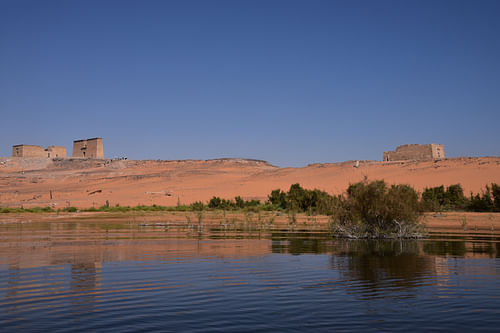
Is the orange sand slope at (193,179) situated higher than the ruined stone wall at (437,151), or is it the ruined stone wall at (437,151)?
the ruined stone wall at (437,151)

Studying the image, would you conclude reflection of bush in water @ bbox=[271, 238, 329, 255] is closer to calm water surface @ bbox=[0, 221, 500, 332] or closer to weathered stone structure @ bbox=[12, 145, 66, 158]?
calm water surface @ bbox=[0, 221, 500, 332]

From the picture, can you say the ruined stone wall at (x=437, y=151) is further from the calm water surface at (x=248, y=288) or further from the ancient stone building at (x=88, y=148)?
the ancient stone building at (x=88, y=148)

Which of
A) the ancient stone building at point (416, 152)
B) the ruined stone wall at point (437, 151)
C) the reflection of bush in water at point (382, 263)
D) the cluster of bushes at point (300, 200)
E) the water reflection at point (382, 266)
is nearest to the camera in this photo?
the water reflection at point (382, 266)

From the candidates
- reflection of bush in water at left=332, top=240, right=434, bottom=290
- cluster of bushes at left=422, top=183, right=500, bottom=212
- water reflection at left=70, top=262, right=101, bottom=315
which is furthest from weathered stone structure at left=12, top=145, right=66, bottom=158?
water reflection at left=70, top=262, right=101, bottom=315

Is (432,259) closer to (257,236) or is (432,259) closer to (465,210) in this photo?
(257,236)

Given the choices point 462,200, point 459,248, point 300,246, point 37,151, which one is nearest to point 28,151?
point 37,151

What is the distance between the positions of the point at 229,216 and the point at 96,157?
2151 inches

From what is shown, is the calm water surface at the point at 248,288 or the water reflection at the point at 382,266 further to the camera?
the water reflection at the point at 382,266

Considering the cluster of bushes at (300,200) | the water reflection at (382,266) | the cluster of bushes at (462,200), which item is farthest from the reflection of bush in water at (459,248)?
the cluster of bushes at (300,200)

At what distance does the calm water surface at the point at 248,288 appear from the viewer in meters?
6.27

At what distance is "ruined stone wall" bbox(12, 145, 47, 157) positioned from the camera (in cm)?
7800

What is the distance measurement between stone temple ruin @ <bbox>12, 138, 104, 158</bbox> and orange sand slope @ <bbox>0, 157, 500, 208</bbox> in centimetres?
645

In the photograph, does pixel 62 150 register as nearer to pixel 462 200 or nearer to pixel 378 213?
pixel 462 200

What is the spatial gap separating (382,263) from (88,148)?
75547 mm
